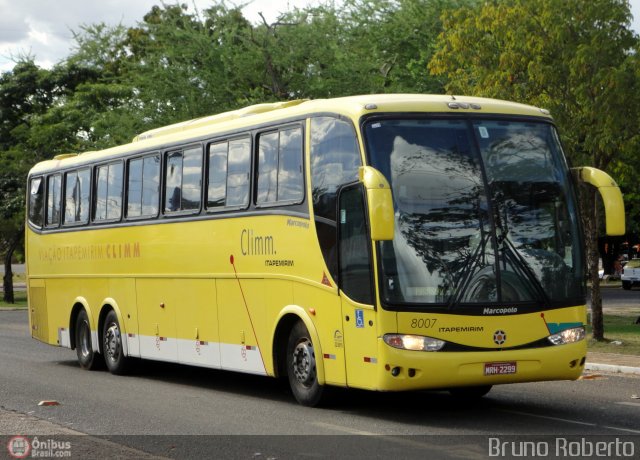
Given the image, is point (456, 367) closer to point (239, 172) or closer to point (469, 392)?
point (469, 392)

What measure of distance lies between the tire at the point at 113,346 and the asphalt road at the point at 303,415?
67 centimetres

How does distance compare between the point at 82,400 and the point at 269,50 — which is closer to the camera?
the point at 82,400

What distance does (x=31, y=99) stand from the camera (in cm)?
5300

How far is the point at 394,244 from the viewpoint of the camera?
12328mm

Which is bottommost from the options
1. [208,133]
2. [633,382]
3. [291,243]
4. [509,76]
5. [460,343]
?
[633,382]

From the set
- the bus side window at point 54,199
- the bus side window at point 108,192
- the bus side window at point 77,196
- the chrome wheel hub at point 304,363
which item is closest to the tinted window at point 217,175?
the chrome wheel hub at point 304,363

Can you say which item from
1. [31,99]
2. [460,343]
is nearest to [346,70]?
[31,99]

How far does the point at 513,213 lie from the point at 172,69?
25.8 m

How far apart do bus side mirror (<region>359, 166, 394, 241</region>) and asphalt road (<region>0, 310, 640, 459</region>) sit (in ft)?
6.17

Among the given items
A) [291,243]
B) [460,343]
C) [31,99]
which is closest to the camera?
[460,343]

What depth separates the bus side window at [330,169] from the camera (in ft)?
42.5

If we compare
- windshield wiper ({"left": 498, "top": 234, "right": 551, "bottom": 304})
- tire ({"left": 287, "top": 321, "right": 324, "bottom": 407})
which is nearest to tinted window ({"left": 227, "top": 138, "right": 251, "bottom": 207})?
tire ({"left": 287, "top": 321, "right": 324, "bottom": 407})

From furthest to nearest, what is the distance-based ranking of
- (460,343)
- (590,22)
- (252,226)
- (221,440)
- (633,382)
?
(590,22) < (633,382) < (252,226) < (460,343) < (221,440)

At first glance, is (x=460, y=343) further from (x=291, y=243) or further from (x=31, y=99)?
(x=31, y=99)
